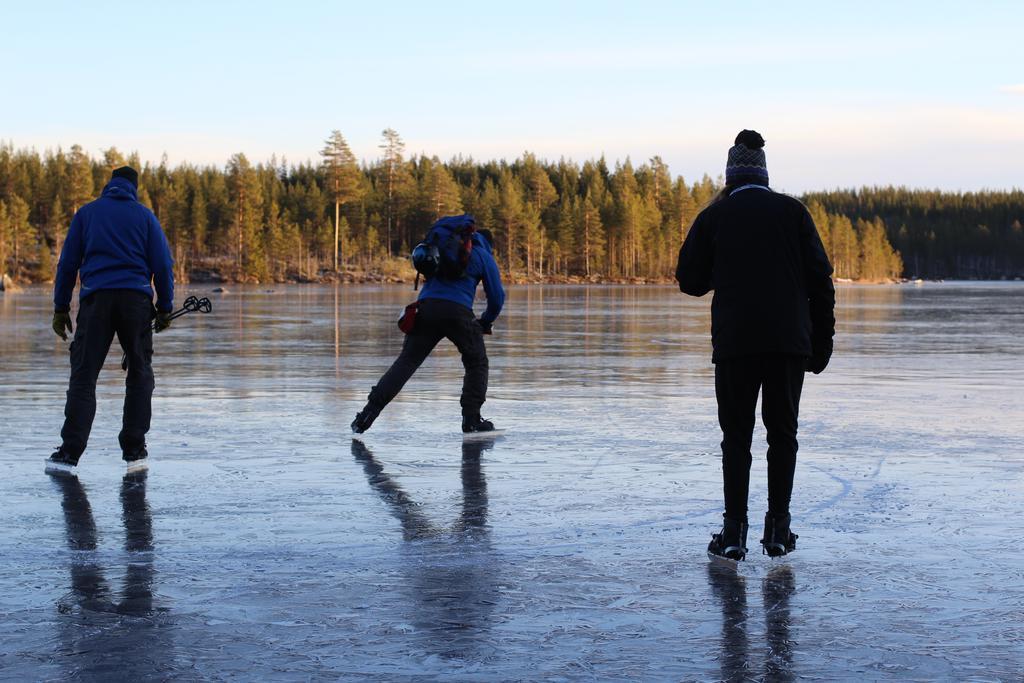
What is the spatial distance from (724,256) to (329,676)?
9.77 ft

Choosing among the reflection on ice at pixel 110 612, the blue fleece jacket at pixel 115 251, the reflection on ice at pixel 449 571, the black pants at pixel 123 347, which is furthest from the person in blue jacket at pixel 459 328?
the reflection on ice at pixel 110 612

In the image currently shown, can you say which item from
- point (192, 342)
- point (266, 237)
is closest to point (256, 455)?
point (192, 342)

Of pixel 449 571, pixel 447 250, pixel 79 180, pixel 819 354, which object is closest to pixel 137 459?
pixel 447 250

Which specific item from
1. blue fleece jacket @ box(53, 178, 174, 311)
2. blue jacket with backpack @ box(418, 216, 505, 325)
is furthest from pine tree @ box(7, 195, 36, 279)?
blue fleece jacket @ box(53, 178, 174, 311)

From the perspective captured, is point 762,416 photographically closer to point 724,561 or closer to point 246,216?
point 724,561

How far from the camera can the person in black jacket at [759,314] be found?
6.16 m

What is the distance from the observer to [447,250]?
1080 cm

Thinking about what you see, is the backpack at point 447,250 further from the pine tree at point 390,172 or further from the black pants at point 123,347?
the pine tree at point 390,172

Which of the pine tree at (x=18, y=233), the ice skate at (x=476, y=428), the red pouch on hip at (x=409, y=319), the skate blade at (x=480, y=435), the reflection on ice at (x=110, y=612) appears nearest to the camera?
the reflection on ice at (x=110, y=612)

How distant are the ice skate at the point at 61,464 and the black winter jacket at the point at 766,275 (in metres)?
4.50

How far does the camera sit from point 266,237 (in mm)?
147250

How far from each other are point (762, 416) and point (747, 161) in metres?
1.23

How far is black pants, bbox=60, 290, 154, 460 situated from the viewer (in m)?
8.88

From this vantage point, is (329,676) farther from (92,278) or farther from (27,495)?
(92,278)
